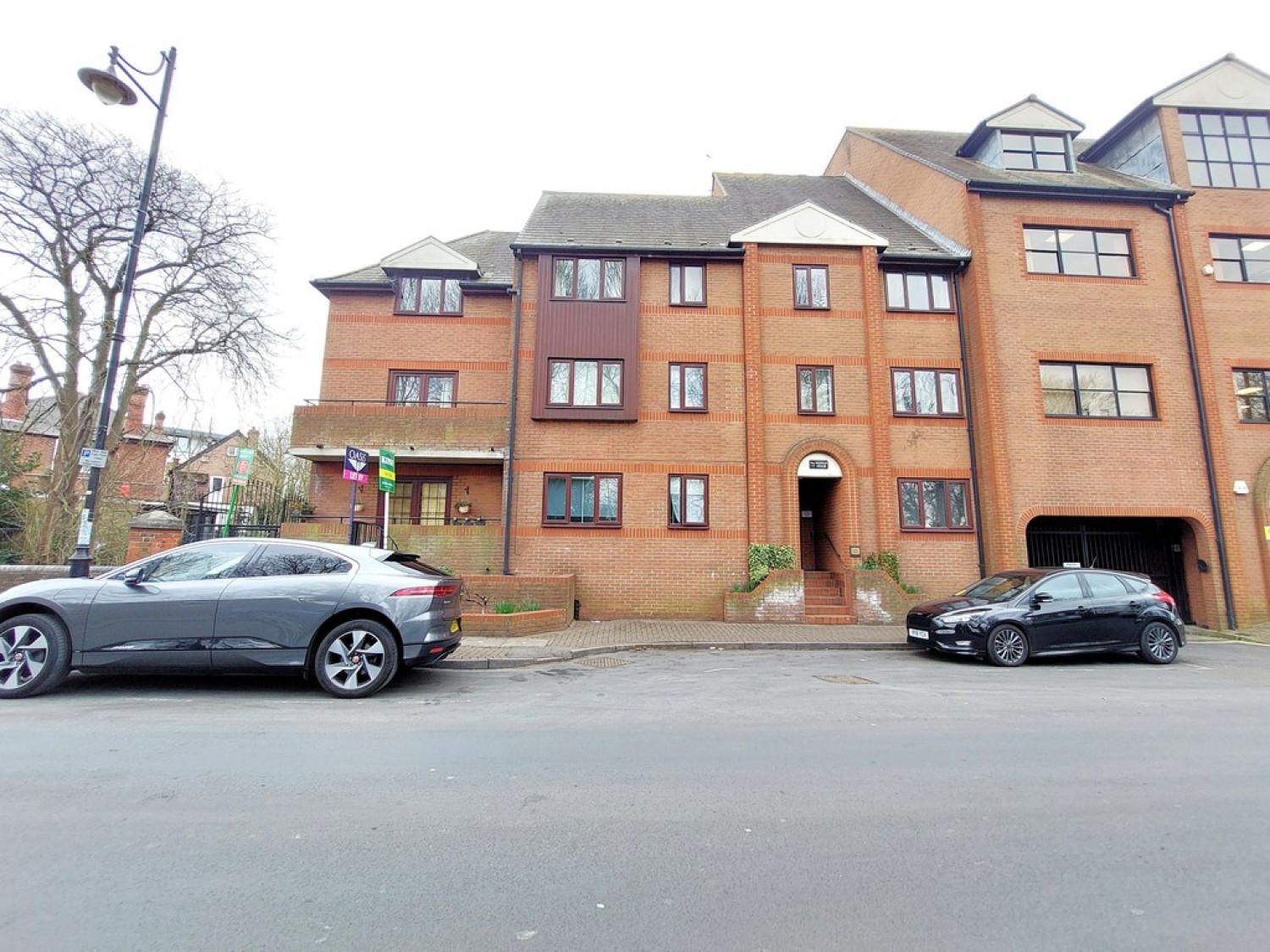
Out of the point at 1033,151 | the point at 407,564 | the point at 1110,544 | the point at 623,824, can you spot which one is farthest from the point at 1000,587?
the point at 1033,151

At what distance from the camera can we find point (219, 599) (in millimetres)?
6359

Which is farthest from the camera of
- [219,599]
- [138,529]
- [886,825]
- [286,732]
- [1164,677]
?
[138,529]

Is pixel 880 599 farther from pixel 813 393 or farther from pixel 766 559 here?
pixel 813 393

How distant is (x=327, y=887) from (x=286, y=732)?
2.77 m

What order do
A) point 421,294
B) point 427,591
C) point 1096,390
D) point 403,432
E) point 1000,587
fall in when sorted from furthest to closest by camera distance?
point 421,294 < point 1096,390 < point 403,432 < point 1000,587 < point 427,591

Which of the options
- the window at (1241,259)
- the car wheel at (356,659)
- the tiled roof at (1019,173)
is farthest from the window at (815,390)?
the car wheel at (356,659)

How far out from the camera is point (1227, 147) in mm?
16219

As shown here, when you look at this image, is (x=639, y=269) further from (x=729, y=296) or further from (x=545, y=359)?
(x=545, y=359)

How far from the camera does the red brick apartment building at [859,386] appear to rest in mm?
14352

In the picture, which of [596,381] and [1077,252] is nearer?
[596,381]

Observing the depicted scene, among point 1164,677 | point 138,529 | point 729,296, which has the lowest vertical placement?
point 1164,677

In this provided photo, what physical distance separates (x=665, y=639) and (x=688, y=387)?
6.64 meters

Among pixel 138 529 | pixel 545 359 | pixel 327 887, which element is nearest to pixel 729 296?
pixel 545 359

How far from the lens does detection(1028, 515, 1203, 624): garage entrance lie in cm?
1538
